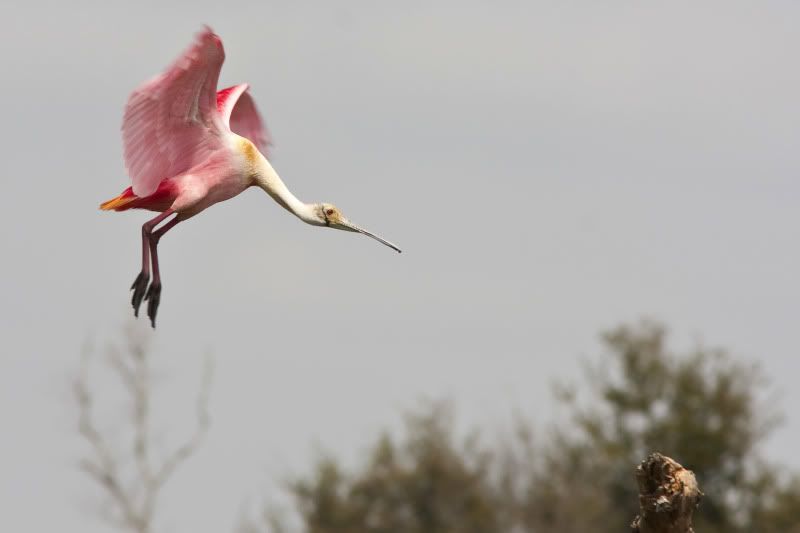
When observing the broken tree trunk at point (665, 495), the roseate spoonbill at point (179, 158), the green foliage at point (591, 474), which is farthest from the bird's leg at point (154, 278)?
the green foliage at point (591, 474)

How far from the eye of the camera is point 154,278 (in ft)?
50.2

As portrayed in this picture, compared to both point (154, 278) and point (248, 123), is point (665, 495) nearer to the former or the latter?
point (154, 278)

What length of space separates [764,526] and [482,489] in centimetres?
700

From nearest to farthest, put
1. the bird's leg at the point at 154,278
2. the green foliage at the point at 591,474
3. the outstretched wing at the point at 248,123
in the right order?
the bird's leg at the point at 154,278
the outstretched wing at the point at 248,123
the green foliage at the point at 591,474

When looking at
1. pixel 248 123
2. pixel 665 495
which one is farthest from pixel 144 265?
pixel 665 495

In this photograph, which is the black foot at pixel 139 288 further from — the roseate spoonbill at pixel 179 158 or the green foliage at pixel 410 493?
the green foliage at pixel 410 493

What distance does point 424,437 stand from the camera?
5472 cm

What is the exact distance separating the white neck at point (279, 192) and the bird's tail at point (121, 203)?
2.90 feet

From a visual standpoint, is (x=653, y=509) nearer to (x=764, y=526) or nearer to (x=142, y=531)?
(x=142, y=531)

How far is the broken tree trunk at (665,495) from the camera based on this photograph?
1282cm

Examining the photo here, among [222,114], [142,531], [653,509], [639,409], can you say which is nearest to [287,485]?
[639,409]

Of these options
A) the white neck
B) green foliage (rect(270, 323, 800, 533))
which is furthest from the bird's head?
green foliage (rect(270, 323, 800, 533))

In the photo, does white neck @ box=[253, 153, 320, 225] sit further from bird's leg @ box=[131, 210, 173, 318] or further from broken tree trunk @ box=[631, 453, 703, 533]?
broken tree trunk @ box=[631, 453, 703, 533]

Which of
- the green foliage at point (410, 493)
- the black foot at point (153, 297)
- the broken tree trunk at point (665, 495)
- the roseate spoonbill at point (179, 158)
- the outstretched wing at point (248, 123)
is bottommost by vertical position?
the broken tree trunk at point (665, 495)
